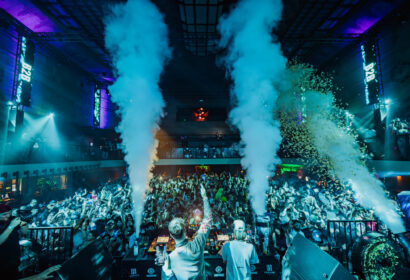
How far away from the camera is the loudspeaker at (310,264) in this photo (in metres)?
1.68

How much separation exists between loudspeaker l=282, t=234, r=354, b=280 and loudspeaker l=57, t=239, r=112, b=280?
232 cm

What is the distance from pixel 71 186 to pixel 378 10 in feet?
78.8

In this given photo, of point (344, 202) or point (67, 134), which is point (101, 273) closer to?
point (344, 202)

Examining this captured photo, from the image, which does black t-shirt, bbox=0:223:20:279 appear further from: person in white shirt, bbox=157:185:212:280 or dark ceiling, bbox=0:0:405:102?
dark ceiling, bbox=0:0:405:102

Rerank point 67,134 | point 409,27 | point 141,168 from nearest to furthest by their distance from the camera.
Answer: point 409,27 → point 141,168 → point 67,134

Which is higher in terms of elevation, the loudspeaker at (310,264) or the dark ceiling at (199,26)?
the dark ceiling at (199,26)

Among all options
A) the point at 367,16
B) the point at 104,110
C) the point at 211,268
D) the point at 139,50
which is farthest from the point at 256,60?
the point at 104,110

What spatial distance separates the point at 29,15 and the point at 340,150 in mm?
21721

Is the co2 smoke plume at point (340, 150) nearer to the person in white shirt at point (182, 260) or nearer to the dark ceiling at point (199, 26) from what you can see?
the dark ceiling at point (199, 26)

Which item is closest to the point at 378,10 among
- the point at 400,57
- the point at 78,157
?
the point at 400,57

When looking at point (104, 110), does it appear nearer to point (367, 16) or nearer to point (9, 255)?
point (9, 255)

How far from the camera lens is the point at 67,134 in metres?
16.3

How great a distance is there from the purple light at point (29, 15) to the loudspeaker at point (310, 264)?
15.5 meters

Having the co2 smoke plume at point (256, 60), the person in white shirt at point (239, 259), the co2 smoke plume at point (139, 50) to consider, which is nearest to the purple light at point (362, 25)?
the co2 smoke plume at point (256, 60)
